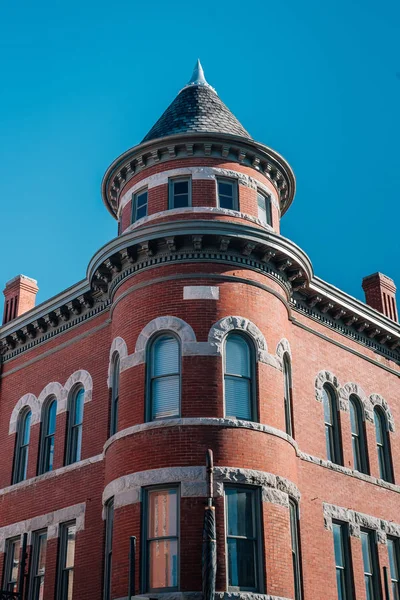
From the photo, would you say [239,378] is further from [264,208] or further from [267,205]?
[267,205]

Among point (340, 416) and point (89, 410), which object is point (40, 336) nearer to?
point (89, 410)

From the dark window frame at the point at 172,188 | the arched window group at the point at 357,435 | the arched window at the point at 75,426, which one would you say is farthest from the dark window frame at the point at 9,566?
the dark window frame at the point at 172,188

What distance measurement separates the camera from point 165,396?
66.3 feet

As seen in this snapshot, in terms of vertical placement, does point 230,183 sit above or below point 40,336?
above

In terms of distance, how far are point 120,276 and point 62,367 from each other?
428 cm

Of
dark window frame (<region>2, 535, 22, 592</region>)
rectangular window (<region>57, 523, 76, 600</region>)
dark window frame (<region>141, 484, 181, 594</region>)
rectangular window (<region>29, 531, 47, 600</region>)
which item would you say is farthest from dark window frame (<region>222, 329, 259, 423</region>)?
dark window frame (<region>2, 535, 22, 592</region>)

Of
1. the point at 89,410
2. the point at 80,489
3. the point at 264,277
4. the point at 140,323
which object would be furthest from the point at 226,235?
the point at 80,489

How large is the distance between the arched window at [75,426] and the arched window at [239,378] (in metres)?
5.52

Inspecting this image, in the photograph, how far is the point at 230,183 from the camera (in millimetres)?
23266

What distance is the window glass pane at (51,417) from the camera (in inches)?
981

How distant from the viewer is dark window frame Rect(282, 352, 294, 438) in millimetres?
21925

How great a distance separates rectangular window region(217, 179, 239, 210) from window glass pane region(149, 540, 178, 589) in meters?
9.09

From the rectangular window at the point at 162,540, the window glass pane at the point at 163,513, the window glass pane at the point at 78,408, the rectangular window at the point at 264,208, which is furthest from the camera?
the window glass pane at the point at 78,408

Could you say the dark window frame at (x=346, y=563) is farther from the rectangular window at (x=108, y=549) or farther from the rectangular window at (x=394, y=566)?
the rectangular window at (x=108, y=549)
